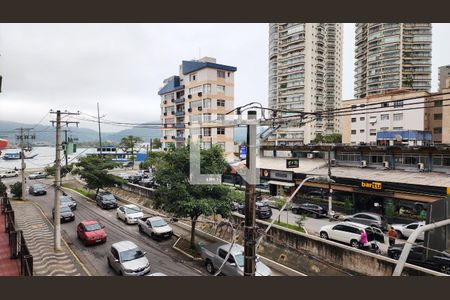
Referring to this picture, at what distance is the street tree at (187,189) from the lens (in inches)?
607

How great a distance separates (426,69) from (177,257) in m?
72.1

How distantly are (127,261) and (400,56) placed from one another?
236ft

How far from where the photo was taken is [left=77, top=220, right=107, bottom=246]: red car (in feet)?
57.2

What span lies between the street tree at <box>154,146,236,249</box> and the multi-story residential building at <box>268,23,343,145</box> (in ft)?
170

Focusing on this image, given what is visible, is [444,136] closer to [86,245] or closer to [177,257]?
[177,257]

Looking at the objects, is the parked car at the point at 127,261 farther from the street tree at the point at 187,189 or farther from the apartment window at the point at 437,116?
the apartment window at the point at 437,116

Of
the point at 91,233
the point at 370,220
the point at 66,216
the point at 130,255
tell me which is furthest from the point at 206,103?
the point at 130,255

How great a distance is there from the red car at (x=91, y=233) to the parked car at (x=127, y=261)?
364cm

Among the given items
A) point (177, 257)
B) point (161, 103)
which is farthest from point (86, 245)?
point (161, 103)

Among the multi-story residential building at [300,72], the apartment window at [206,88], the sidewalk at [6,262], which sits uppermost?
the multi-story residential building at [300,72]

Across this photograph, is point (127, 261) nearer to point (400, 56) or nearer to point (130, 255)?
point (130, 255)

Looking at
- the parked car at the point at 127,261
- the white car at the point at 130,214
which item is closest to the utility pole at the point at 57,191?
the parked car at the point at 127,261

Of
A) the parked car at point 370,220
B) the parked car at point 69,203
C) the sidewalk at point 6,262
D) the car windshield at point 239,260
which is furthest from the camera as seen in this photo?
the parked car at point 69,203

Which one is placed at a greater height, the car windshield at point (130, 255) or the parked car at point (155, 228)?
the car windshield at point (130, 255)
